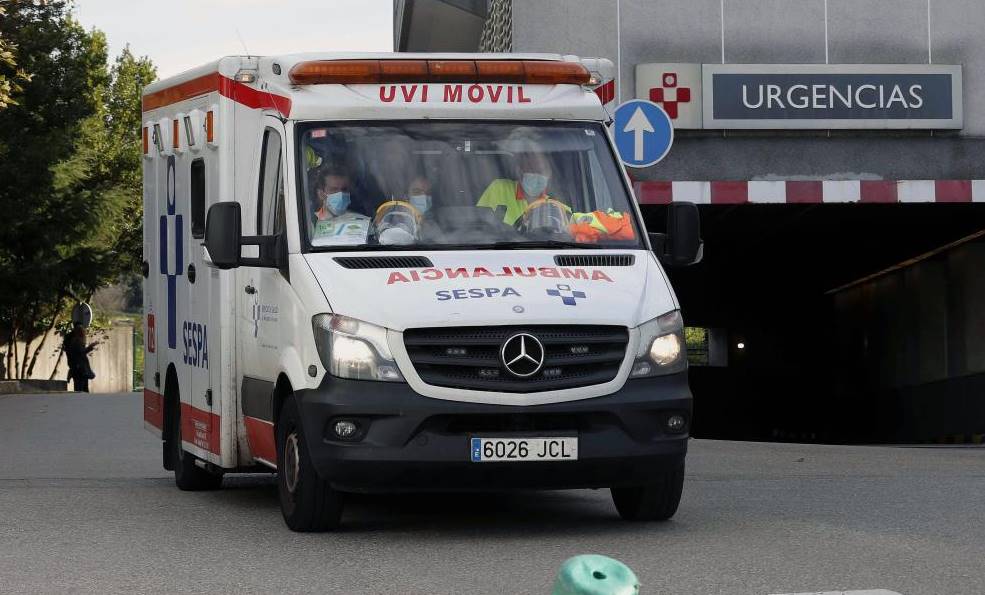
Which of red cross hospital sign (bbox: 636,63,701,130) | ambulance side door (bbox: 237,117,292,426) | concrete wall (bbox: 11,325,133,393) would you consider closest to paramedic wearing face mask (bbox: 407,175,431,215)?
ambulance side door (bbox: 237,117,292,426)

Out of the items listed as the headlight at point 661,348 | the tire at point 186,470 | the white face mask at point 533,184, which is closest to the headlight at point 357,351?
the headlight at point 661,348

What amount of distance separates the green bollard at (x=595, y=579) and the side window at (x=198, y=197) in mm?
6652

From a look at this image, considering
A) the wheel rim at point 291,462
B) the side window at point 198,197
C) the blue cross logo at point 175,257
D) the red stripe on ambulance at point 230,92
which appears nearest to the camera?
the wheel rim at point 291,462

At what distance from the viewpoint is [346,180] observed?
9750 mm

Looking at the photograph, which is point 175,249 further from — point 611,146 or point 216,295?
point 611,146

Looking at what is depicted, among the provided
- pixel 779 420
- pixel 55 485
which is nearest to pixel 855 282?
pixel 779 420

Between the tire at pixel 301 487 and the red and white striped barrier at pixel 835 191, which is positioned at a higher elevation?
the red and white striped barrier at pixel 835 191

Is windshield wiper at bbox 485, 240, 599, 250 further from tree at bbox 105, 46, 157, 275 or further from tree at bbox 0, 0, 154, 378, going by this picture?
tree at bbox 105, 46, 157, 275

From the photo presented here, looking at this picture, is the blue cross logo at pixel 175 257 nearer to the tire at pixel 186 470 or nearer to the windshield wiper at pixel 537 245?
the tire at pixel 186 470

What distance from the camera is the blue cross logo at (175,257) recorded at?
1193 cm

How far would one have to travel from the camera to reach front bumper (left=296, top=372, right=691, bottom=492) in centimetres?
882

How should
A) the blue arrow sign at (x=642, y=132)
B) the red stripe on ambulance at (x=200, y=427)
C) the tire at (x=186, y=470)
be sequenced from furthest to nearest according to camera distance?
the blue arrow sign at (x=642, y=132) < the tire at (x=186, y=470) < the red stripe on ambulance at (x=200, y=427)

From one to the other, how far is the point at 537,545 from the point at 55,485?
498 centimetres

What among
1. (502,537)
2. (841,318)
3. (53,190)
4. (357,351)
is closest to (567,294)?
(357,351)
